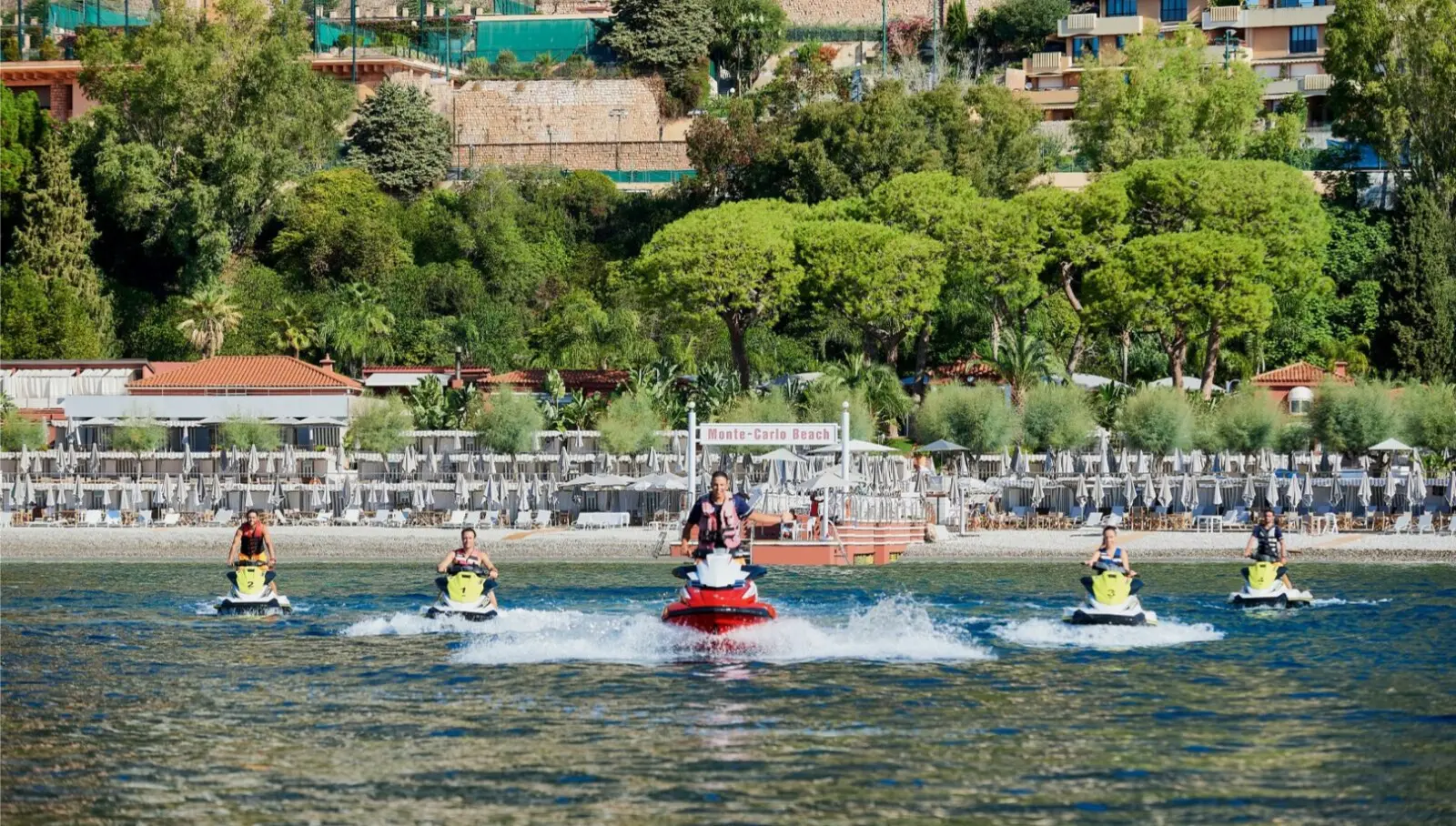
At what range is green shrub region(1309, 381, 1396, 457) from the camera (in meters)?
54.0

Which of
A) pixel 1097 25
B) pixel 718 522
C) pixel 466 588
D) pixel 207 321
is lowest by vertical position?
pixel 466 588

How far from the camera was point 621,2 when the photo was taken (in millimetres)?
99875

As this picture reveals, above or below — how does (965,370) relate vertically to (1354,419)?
above

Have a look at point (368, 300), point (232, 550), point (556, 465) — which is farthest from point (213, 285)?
point (232, 550)

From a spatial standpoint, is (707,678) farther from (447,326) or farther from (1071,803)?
(447,326)

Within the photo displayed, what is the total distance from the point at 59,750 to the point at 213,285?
59.0 metres

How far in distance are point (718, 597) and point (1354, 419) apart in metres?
32.7

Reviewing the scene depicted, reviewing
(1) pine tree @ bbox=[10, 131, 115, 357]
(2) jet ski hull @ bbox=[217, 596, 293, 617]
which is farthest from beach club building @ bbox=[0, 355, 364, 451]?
(2) jet ski hull @ bbox=[217, 596, 293, 617]

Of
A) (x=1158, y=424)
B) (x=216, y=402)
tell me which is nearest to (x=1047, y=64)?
(x=1158, y=424)

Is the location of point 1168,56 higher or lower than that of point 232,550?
higher

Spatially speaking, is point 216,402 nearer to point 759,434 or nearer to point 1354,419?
point 759,434

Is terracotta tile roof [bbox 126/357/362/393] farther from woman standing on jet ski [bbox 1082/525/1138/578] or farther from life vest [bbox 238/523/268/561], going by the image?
woman standing on jet ski [bbox 1082/525/1138/578]

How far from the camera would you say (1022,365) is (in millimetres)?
62094

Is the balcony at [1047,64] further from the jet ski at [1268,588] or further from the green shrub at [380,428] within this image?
the jet ski at [1268,588]
